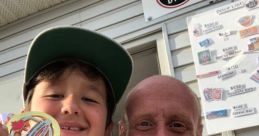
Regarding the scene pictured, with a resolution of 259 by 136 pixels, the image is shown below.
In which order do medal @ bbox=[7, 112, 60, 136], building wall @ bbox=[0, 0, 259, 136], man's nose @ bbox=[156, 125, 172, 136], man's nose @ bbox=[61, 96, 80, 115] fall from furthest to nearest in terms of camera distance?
building wall @ bbox=[0, 0, 259, 136] < man's nose @ bbox=[156, 125, 172, 136] < man's nose @ bbox=[61, 96, 80, 115] < medal @ bbox=[7, 112, 60, 136]

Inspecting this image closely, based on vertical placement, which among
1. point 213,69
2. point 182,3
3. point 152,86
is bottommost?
point 152,86

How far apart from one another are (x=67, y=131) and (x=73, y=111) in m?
0.06

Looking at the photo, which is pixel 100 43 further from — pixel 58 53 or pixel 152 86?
pixel 152 86

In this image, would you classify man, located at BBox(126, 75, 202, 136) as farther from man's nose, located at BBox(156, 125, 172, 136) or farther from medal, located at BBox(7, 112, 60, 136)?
medal, located at BBox(7, 112, 60, 136)

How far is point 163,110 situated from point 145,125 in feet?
0.28

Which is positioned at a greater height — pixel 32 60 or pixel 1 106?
pixel 1 106

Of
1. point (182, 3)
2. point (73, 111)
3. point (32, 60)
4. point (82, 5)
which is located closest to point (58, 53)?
point (32, 60)

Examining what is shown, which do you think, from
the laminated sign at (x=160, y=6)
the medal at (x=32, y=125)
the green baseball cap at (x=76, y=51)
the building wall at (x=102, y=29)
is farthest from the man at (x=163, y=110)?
the laminated sign at (x=160, y=6)

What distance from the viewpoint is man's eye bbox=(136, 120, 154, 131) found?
4.63 ft

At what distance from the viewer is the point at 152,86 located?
61.2 inches

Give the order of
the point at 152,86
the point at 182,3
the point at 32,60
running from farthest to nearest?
the point at 182,3 < the point at 152,86 < the point at 32,60

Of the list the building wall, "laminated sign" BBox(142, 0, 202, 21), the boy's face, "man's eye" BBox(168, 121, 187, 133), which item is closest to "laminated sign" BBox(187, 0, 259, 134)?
the building wall

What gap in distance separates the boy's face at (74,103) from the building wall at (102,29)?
1.36 metres

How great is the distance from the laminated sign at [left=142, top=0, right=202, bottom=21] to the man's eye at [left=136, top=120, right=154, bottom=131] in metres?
1.60
